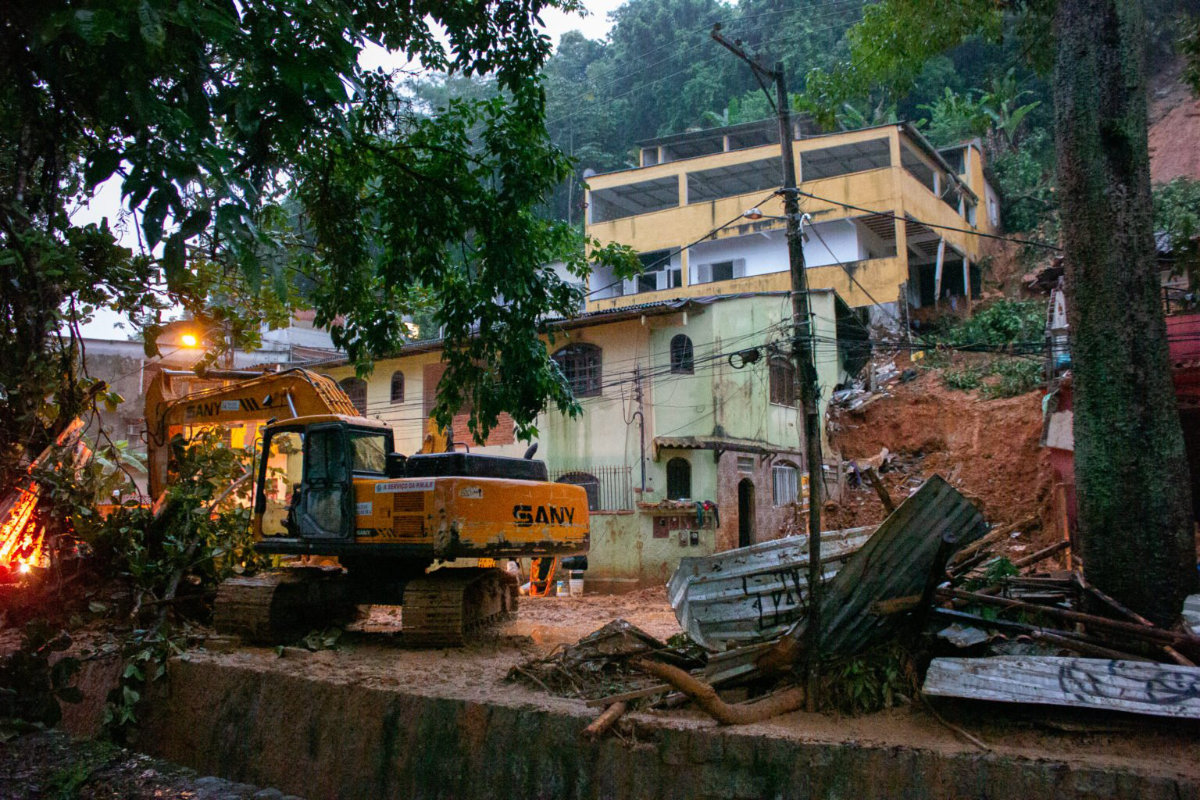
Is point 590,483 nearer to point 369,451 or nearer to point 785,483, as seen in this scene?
point 785,483

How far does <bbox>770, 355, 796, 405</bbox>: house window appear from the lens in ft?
73.7

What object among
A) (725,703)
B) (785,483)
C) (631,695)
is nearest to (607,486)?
(785,483)

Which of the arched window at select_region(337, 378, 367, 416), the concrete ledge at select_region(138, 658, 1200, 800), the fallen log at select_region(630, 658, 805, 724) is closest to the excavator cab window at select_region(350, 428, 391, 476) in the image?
the concrete ledge at select_region(138, 658, 1200, 800)

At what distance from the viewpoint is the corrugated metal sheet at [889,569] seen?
250 inches

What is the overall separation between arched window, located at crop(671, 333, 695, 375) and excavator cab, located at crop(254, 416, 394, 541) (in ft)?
38.5

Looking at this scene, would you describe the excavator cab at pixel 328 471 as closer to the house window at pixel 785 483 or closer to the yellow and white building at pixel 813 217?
the house window at pixel 785 483

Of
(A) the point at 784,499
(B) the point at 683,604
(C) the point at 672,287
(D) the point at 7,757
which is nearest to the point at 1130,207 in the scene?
(B) the point at 683,604

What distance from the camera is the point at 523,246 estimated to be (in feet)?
28.8

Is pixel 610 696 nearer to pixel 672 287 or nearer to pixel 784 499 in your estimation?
pixel 784 499

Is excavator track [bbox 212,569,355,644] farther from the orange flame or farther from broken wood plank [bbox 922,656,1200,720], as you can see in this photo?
broken wood plank [bbox 922,656,1200,720]

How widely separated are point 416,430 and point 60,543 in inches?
569

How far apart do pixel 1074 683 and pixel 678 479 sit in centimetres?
1569

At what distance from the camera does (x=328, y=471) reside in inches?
393

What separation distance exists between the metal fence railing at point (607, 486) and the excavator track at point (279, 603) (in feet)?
33.7
